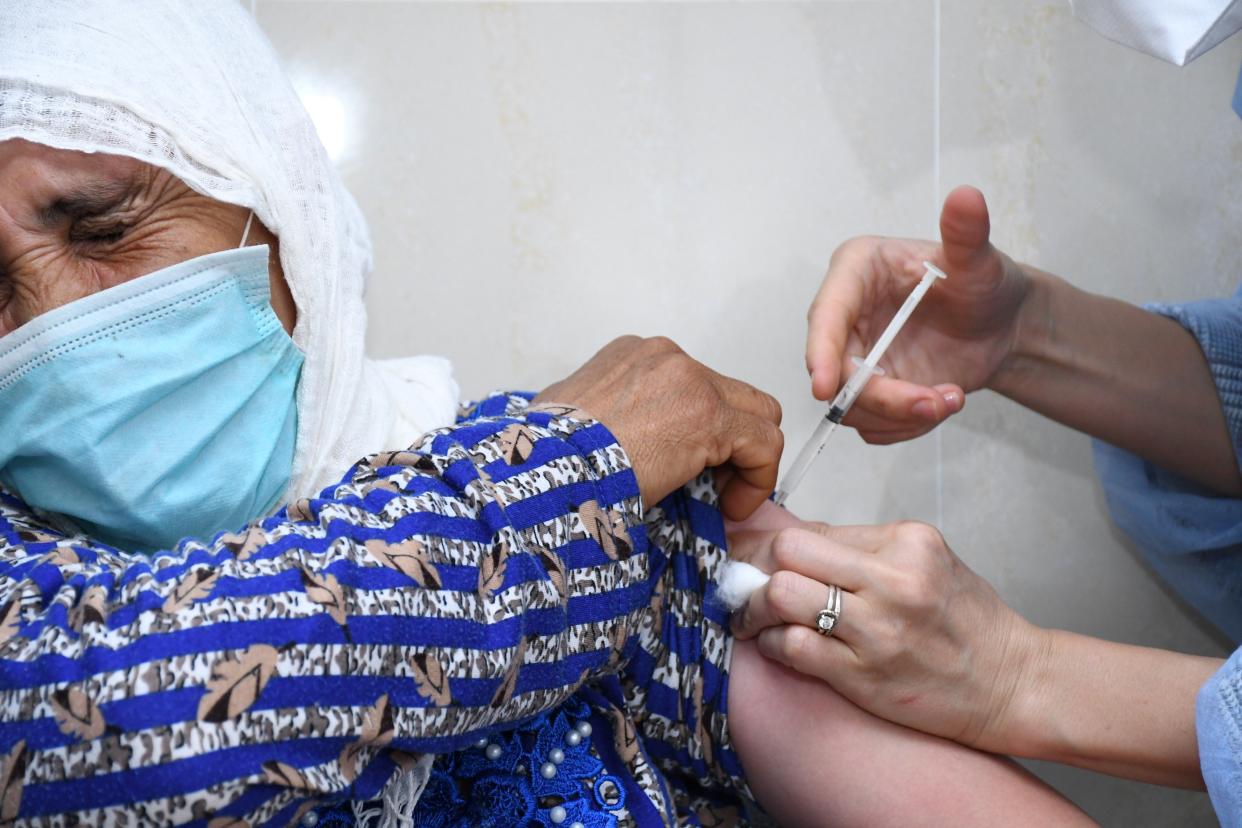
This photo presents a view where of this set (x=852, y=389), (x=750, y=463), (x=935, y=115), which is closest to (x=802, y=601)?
(x=750, y=463)

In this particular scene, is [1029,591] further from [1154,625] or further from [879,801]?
[879,801]

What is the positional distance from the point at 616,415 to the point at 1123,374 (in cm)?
91

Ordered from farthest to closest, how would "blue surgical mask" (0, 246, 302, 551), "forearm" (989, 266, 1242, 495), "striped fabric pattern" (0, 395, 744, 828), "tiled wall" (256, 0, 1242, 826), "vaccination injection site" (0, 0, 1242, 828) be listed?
"tiled wall" (256, 0, 1242, 826), "forearm" (989, 266, 1242, 495), "blue surgical mask" (0, 246, 302, 551), "vaccination injection site" (0, 0, 1242, 828), "striped fabric pattern" (0, 395, 744, 828)

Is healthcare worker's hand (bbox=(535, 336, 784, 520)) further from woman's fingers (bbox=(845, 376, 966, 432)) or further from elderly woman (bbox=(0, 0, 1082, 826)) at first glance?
woman's fingers (bbox=(845, 376, 966, 432))

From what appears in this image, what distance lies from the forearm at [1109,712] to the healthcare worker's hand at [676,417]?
368 millimetres

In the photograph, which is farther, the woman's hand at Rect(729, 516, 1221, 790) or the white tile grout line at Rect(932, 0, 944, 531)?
the white tile grout line at Rect(932, 0, 944, 531)

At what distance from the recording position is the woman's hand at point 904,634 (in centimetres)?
114

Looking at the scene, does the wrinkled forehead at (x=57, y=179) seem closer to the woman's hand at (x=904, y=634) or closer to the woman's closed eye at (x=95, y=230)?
the woman's closed eye at (x=95, y=230)

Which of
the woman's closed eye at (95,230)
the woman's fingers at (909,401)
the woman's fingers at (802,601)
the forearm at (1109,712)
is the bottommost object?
the forearm at (1109,712)

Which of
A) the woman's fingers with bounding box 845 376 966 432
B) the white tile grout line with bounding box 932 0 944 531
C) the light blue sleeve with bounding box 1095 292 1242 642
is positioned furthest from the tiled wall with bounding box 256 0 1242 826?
the woman's fingers with bounding box 845 376 966 432

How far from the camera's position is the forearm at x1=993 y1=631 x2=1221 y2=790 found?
1158 mm

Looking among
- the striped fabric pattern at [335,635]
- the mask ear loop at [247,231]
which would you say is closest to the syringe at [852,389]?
the striped fabric pattern at [335,635]

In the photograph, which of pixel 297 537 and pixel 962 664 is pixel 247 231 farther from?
pixel 962 664

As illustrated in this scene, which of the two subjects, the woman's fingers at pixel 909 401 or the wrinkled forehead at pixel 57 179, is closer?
the wrinkled forehead at pixel 57 179
